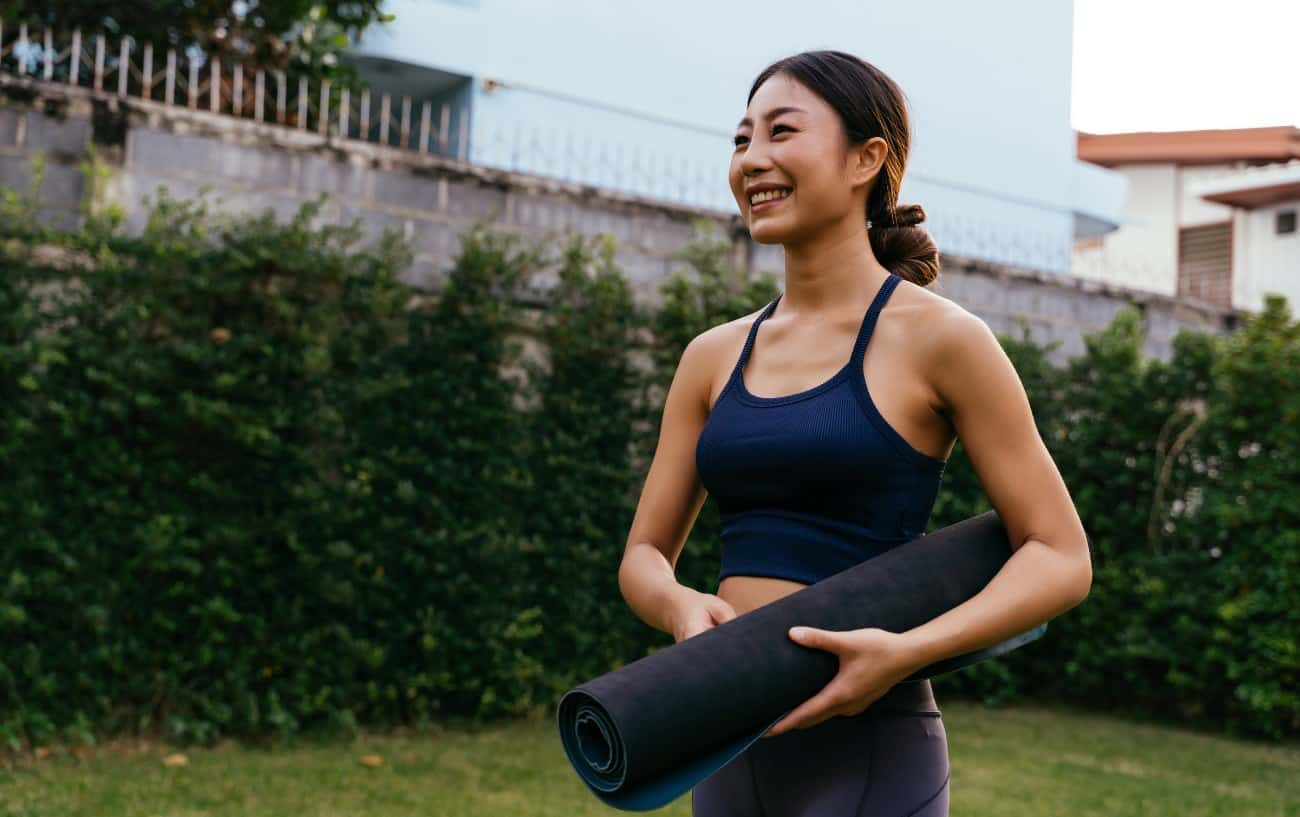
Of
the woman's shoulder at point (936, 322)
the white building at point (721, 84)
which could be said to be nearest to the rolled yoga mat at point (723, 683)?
the woman's shoulder at point (936, 322)

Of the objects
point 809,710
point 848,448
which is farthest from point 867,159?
point 809,710

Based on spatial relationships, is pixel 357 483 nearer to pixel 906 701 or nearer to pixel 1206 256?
pixel 906 701

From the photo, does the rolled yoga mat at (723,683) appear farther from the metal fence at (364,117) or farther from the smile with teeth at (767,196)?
the metal fence at (364,117)

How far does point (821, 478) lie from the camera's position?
1768mm

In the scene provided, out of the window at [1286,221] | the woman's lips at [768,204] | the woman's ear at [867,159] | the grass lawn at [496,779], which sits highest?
the window at [1286,221]

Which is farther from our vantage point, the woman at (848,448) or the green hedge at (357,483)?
the green hedge at (357,483)

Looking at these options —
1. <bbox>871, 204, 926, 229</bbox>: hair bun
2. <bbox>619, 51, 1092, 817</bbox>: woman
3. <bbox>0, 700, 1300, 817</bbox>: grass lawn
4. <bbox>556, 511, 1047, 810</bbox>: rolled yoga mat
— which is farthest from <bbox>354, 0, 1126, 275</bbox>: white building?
<bbox>556, 511, 1047, 810</bbox>: rolled yoga mat

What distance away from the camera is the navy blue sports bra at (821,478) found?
5.76ft

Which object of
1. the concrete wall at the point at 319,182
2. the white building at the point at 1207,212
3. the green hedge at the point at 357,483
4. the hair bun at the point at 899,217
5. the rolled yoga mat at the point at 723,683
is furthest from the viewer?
the white building at the point at 1207,212

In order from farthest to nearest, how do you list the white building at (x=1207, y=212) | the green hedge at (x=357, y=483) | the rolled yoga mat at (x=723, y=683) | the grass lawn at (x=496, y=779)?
the white building at (x=1207, y=212)
the green hedge at (x=357, y=483)
the grass lawn at (x=496, y=779)
the rolled yoga mat at (x=723, y=683)

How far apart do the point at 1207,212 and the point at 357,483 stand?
19.0m

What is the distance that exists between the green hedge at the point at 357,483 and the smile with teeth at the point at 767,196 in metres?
4.38

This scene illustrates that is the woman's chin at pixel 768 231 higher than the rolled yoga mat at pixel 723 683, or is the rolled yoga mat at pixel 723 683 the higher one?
the woman's chin at pixel 768 231

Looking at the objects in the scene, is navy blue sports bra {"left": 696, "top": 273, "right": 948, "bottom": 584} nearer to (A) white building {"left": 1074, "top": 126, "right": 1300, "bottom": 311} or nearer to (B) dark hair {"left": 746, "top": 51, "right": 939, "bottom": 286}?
(B) dark hair {"left": 746, "top": 51, "right": 939, "bottom": 286}
